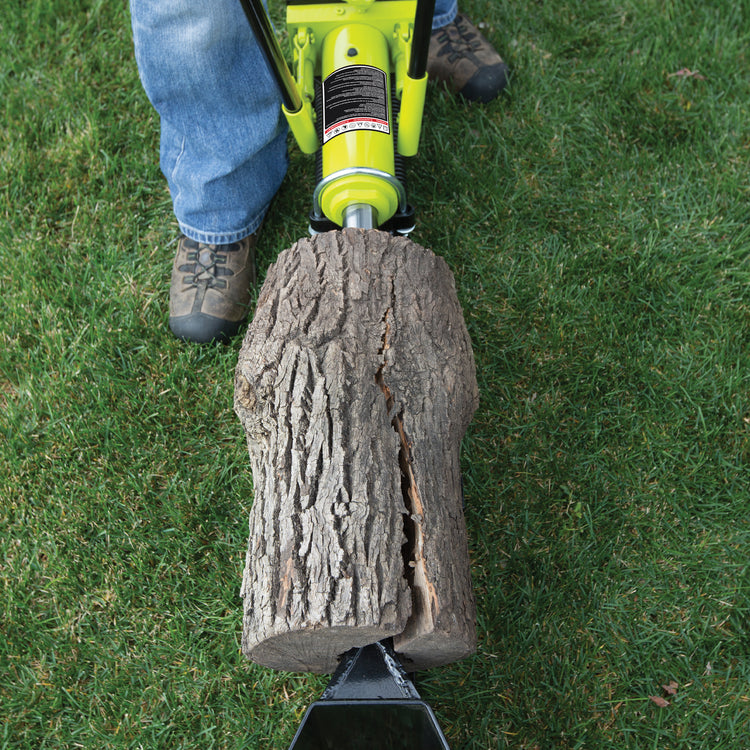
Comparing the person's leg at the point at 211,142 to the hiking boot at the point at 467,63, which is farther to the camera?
the hiking boot at the point at 467,63

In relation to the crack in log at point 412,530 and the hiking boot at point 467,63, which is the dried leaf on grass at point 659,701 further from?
the hiking boot at point 467,63

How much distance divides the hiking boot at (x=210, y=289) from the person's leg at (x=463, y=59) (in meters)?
1.02

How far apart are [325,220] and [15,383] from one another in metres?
1.14

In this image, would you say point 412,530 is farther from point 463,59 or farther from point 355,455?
point 463,59

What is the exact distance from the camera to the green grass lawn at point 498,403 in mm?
1729

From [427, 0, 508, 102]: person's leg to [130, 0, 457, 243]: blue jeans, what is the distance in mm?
738

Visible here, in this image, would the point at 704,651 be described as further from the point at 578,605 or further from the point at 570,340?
the point at 570,340

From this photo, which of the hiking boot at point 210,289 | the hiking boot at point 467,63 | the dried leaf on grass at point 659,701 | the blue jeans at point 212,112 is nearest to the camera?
the dried leaf on grass at point 659,701

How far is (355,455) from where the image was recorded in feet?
A: 4.70

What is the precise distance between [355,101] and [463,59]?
87 cm

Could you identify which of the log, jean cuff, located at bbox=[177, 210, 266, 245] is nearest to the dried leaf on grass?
the log

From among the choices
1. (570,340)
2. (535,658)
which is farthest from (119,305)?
(535,658)

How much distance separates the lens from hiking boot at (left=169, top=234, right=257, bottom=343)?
2.14 metres

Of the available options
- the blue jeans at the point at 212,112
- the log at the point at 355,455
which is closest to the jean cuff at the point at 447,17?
the blue jeans at the point at 212,112
